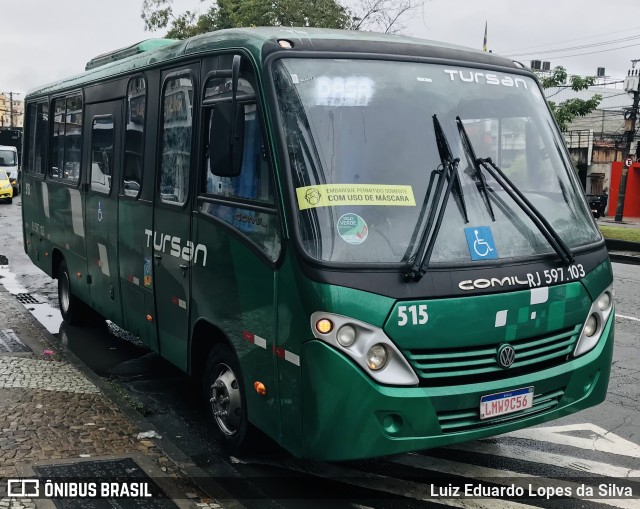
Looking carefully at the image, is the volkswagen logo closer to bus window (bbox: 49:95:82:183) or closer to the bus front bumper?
the bus front bumper

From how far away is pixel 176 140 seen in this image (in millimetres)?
5895

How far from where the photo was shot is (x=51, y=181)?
978 centimetres

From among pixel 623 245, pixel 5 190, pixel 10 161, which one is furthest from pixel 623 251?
pixel 10 161

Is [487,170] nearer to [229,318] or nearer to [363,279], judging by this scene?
[363,279]

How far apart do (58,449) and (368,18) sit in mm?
21327

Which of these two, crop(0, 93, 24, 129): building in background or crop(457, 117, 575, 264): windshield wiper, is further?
crop(0, 93, 24, 129): building in background

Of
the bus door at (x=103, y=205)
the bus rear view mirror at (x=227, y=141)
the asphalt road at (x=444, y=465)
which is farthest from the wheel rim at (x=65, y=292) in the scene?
the bus rear view mirror at (x=227, y=141)

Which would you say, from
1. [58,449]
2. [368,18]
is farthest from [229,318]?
[368,18]

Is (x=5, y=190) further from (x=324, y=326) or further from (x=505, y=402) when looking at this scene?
(x=505, y=402)

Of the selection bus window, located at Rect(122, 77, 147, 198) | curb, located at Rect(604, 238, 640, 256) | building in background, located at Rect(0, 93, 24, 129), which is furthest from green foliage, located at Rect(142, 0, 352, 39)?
building in background, located at Rect(0, 93, 24, 129)

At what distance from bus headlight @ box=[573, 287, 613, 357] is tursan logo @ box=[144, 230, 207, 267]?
2555 millimetres

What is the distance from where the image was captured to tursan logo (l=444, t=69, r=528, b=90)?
192 inches

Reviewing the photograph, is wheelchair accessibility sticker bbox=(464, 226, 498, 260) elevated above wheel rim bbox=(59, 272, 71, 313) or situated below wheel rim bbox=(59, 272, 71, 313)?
above

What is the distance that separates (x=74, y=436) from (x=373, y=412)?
246 cm
